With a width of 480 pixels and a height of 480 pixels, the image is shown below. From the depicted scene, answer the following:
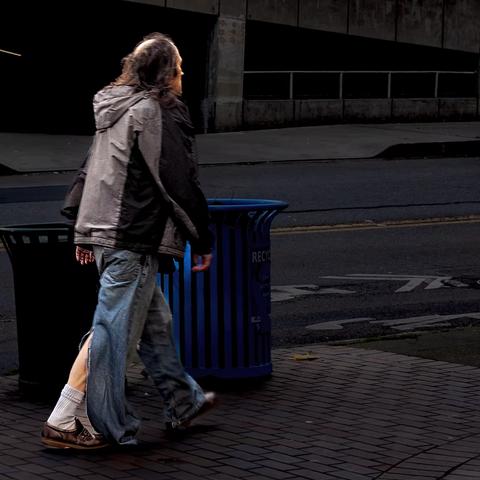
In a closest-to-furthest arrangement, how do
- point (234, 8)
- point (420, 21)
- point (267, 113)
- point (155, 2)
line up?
point (155, 2) < point (234, 8) < point (267, 113) < point (420, 21)

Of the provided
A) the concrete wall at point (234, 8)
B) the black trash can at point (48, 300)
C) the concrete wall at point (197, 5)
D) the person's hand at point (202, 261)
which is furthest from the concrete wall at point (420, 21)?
the person's hand at point (202, 261)

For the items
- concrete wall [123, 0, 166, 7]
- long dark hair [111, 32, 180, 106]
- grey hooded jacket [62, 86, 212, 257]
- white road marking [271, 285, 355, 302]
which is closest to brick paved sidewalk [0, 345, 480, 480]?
grey hooded jacket [62, 86, 212, 257]

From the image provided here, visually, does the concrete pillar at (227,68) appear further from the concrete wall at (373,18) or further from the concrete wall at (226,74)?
the concrete wall at (373,18)

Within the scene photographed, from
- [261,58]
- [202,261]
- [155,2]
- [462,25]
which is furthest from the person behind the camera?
[462,25]

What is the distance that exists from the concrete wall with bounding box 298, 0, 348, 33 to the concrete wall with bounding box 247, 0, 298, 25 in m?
0.20

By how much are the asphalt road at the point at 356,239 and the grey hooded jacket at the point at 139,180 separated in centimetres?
120

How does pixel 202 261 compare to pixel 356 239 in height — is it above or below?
above

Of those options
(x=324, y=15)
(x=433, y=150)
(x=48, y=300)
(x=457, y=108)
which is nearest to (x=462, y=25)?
(x=457, y=108)

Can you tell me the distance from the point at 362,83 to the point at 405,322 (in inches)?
747

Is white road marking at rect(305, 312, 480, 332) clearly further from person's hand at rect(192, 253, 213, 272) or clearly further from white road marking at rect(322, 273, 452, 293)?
person's hand at rect(192, 253, 213, 272)

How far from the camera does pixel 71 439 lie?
22.1ft

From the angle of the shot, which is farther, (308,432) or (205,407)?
(205,407)

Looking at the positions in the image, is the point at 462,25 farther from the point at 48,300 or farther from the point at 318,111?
the point at 48,300

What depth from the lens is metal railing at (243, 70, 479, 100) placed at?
2788cm
